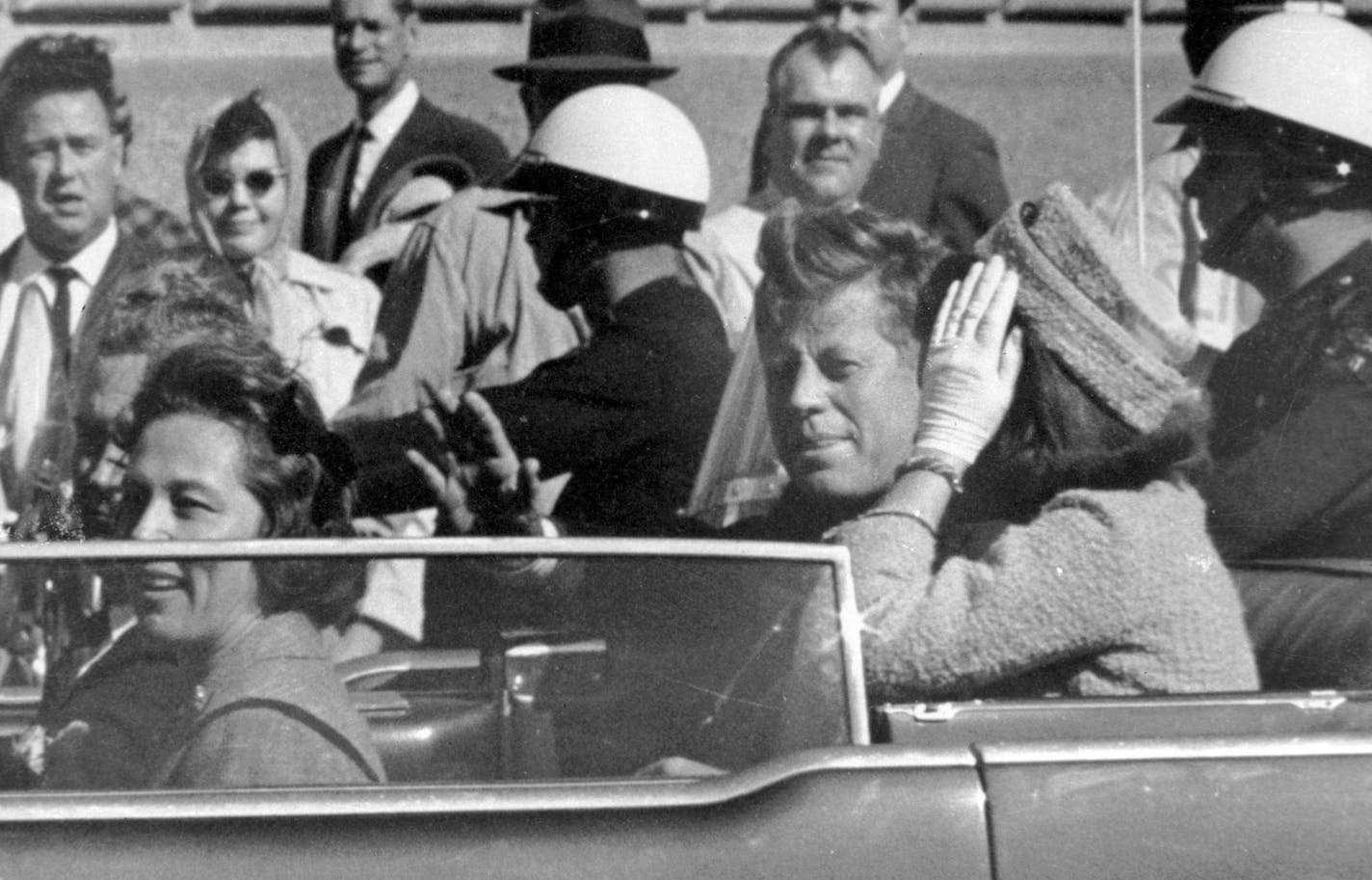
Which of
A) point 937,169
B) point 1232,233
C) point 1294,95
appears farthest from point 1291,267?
point 937,169

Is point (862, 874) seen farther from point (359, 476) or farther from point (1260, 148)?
point (1260, 148)

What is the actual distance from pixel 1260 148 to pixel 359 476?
1.42 metres

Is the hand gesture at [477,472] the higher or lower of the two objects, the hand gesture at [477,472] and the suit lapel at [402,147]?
the lower

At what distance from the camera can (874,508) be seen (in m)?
2.94

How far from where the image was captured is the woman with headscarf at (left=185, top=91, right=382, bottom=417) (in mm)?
3877

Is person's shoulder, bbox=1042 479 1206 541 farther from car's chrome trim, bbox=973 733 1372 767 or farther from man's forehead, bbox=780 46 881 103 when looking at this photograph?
man's forehead, bbox=780 46 881 103

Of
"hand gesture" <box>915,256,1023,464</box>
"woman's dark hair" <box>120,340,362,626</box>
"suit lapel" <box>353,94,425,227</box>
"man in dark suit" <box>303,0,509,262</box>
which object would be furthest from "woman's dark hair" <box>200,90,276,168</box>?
"hand gesture" <box>915,256,1023,464</box>

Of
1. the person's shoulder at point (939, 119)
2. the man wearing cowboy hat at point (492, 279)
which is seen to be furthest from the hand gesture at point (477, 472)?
the person's shoulder at point (939, 119)

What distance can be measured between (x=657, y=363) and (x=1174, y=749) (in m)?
1.29

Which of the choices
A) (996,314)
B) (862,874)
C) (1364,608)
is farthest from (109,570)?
(1364,608)

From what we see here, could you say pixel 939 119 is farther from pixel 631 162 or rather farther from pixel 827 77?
pixel 631 162

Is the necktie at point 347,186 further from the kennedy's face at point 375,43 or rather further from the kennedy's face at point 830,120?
the kennedy's face at point 830,120

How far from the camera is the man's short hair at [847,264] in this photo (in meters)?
3.16

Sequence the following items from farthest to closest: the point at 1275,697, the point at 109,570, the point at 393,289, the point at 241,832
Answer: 1. the point at 393,289
2. the point at 1275,697
3. the point at 109,570
4. the point at 241,832
